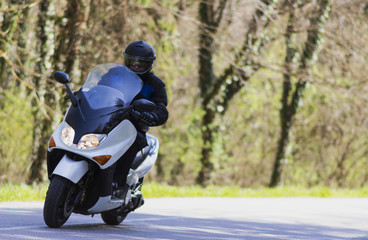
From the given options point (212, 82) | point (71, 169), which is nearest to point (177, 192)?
point (212, 82)

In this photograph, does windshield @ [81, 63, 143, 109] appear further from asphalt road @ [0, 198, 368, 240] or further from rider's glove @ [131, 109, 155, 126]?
asphalt road @ [0, 198, 368, 240]

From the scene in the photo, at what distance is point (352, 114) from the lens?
80.8 ft

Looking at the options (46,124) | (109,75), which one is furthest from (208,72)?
(109,75)

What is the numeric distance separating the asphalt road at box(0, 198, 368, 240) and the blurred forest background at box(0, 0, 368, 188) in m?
3.84

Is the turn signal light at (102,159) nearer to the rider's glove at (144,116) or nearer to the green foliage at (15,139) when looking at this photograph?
the rider's glove at (144,116)

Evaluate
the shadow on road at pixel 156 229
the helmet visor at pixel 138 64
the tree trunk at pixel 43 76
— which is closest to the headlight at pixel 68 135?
the shadow on road at pixel 156 229

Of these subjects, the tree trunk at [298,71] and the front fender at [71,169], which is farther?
the tree trunk at [298,71]

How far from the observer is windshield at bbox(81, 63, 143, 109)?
6891 millimetres

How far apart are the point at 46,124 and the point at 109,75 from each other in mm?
7656

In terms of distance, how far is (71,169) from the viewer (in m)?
6.37

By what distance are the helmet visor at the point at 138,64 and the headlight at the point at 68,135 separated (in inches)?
38.4

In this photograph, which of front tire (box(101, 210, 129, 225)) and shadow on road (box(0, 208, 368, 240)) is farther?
front tire (box(101, 210, 129, 225))

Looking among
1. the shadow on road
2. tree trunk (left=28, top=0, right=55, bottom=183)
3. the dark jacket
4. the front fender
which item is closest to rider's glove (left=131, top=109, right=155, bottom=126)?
the dark jacket

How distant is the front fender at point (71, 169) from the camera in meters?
6.33
